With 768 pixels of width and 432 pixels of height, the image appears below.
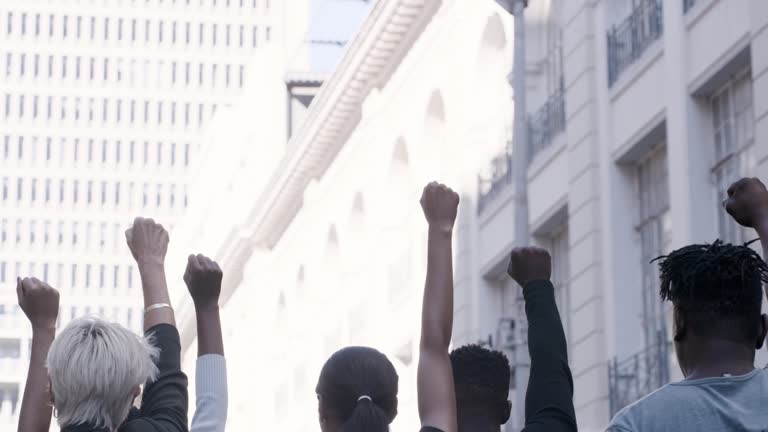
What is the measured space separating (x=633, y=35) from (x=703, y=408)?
18.2m

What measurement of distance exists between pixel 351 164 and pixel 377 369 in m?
35.3

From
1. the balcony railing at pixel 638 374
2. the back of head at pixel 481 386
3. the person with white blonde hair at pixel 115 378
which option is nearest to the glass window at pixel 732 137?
the balcony railing at pixel 638 374

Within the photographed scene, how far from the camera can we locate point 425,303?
195 inches

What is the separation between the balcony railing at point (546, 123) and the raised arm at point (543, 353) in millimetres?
20347

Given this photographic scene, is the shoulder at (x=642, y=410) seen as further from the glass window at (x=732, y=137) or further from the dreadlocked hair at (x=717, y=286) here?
the glass window at (x=732, y=137)

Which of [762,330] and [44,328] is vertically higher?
[44,328]

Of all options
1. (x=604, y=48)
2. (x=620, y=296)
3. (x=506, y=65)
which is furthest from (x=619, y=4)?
(x=506, y=65)

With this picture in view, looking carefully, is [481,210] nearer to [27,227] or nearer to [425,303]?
[425,303]

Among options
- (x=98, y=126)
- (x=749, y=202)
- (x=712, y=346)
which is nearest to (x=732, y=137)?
(x=749, y=202)

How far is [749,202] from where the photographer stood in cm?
511

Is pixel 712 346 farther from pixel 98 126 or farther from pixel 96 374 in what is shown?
pixel 98 126

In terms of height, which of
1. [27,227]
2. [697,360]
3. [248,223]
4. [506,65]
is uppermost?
[27,227]

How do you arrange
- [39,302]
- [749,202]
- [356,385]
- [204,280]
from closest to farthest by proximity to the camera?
[356,385], [749,202], [204,280], [39,302]

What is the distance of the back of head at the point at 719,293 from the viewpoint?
446 cm
